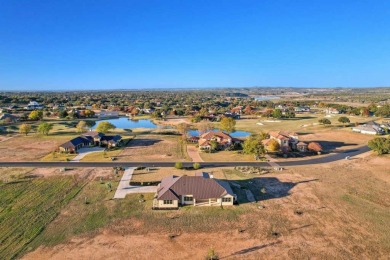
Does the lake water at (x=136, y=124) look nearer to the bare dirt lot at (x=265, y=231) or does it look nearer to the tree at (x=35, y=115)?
the tree at (x=35, y=115)

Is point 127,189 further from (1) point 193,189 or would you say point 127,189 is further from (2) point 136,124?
(2) point 136,124

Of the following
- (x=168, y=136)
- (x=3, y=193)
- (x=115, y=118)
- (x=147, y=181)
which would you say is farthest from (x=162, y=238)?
(x=115, y=118)

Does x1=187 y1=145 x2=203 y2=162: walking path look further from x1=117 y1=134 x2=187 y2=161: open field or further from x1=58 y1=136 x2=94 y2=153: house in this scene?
x1=58 y1=136 x2=94 y2=153: house

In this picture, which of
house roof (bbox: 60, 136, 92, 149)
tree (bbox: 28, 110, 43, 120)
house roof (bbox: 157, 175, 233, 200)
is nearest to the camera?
house roof (bbox: 157, 175, 233, 200)

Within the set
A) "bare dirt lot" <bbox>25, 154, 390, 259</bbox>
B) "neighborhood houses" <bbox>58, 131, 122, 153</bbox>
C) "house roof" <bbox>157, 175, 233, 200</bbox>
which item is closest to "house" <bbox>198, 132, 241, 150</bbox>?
"neighborhood houses" <bbox>58, 131, 122, 153</bbox>

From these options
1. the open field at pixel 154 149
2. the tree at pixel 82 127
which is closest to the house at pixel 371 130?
the open field at pixel 154 149

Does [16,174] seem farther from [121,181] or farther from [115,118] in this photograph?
[115,118]
